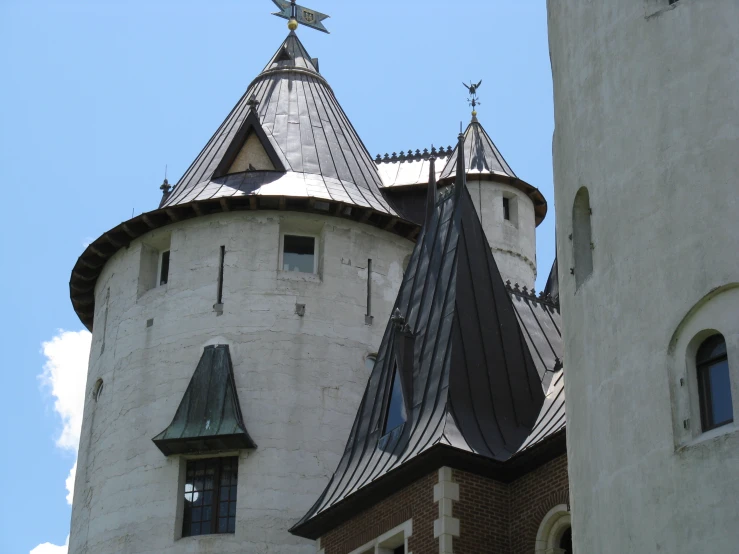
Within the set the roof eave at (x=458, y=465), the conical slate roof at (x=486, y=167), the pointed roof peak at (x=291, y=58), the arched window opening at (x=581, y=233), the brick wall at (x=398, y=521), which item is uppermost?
the pointed roof peak at (x=291, y=58)

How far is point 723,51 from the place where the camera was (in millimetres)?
20344

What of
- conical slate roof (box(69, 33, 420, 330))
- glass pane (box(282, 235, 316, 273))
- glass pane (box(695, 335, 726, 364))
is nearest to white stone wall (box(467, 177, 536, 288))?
conical slate roof (box(69, 33, 420, 330))

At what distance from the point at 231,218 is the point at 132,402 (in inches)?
200

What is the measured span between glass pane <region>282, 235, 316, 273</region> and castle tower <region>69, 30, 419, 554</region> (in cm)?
5

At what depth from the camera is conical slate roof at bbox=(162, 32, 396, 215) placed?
131ft

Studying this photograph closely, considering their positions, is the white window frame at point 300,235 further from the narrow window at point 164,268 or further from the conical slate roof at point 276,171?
the narrow window at point 164,268

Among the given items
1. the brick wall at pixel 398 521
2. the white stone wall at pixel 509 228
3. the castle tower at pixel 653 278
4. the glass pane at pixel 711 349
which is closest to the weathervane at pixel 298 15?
the white stone wall at pixel 509 228

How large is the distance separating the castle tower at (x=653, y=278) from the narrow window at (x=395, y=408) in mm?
8421

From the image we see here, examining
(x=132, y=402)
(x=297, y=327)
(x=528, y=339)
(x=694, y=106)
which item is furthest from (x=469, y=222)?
(x=694, y=106)

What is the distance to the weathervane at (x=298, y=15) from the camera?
46.9 m

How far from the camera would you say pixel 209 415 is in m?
36.6

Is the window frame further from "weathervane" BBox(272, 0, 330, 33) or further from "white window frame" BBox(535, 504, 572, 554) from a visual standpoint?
"weathervane" BBox(272, 0, 330, 33)

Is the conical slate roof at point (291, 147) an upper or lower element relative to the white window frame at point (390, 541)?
upper

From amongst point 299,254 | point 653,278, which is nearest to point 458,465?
point 653,278
